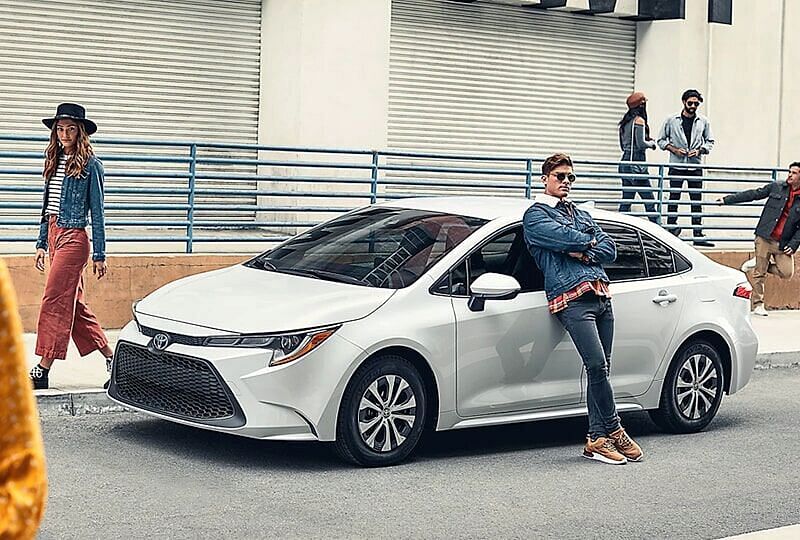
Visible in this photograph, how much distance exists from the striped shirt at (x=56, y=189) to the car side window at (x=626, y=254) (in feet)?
11.6

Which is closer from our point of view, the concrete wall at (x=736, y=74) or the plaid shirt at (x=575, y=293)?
the plaid shirt at (x=575, y=293)

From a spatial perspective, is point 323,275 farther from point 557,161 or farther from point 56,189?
point 56,189

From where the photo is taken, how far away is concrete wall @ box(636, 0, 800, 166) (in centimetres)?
2048

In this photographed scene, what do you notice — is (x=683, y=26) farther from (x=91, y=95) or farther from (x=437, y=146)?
(x=91, y=95)

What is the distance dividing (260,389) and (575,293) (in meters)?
2.00

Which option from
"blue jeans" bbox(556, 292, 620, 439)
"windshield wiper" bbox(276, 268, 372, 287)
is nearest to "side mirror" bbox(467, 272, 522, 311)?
"blue jeans" bbox(556, 292, 620, 439)

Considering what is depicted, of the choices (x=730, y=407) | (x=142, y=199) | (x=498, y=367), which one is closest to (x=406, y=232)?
(x=498, y=367)

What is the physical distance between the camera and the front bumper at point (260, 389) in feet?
23.7

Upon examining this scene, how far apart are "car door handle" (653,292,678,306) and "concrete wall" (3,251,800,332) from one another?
5060mm

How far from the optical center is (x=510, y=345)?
26.2 ft

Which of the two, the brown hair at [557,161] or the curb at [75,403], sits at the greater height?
the brown hair at [557,161]

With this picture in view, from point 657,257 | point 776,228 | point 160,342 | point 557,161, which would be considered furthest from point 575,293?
point 776,228

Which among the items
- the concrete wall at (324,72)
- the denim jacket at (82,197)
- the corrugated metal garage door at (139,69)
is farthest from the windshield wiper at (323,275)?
the concrete wall at (324,72)

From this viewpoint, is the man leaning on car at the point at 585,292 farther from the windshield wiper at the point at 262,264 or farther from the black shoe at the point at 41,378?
the black shoe at the point at 41,378
